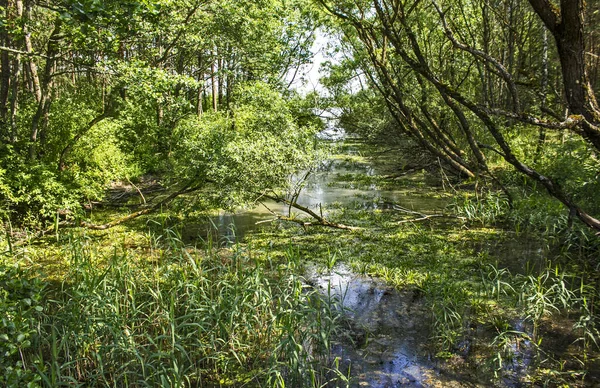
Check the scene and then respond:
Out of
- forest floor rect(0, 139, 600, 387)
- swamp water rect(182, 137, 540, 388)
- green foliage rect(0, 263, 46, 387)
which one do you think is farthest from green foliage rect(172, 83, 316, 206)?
green foliage rect(0, 263, 46, 387)

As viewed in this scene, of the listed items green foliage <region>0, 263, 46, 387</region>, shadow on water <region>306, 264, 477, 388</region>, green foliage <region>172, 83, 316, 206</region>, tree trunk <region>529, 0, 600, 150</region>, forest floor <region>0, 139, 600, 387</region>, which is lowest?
shadow on water <region>306, 264, 477, 388</region>

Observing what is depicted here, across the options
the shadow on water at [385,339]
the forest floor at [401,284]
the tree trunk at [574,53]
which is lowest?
the shadow on water at [385,339]

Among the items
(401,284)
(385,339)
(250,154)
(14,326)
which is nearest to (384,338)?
(385,339)

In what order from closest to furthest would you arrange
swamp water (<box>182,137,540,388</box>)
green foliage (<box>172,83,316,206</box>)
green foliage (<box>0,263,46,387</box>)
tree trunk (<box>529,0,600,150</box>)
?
1. green foliage (<box>0,263,46,387</box>)
2. tree trunk (<box>529,0,600,150</box>)
3. swamp water (<box>182,137,540,388</box>)
4. green foliage (<box>172,83,316,206</box>)

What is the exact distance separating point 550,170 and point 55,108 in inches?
412

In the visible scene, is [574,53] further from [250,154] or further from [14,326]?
[250,154]

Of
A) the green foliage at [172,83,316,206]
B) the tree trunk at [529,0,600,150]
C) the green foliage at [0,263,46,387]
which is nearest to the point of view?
the green foliage at [0,263,46,387]

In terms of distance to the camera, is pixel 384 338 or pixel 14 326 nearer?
pixel 14 326

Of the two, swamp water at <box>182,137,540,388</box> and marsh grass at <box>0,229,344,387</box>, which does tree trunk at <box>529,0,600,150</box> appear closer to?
swamp water at <box>182,137,540,388</box>

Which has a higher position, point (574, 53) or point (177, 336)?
point (574, 53)

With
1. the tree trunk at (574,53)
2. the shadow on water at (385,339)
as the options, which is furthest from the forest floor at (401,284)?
the tree trunk at (574,53)

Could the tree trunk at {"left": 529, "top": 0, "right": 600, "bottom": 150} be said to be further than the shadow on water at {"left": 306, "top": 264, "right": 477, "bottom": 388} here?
No

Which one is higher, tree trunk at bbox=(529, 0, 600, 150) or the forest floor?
tree trunk at bbox=(529, 0, 600, 150)

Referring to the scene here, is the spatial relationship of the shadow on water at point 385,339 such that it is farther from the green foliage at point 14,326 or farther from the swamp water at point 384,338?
the green foliage at point 14,326
